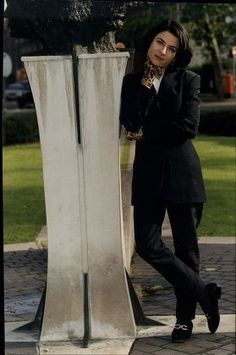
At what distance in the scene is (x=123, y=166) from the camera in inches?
191

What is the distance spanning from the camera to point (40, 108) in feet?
14.5

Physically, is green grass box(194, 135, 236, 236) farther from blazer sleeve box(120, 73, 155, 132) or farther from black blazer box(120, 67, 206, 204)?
blazer sleeve box(120, 73, 155, 132)

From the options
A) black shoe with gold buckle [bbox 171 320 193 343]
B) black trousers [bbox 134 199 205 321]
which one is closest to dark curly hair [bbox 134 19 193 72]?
black trousers [bbox 134 199 205 321]

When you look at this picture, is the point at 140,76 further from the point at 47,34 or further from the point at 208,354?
the point at 208,354

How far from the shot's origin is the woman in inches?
158

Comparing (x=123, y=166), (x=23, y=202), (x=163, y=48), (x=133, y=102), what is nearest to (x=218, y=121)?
(x=123, y=166)

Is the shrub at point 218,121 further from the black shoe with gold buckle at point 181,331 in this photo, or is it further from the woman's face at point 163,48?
the black shoe with gold buckle at point 181,331

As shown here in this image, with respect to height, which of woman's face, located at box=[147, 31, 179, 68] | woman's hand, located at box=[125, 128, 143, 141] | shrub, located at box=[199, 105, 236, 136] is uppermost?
woman's face, located at box=[147, 31, 179, 68]

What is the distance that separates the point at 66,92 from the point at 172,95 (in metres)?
0.70

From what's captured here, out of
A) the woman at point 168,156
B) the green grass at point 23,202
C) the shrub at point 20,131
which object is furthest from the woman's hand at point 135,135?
the shrub at point 20,131

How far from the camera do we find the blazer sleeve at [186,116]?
13.2 ft

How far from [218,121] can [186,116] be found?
1.72 meters

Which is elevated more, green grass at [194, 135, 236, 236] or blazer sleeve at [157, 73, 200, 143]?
blazer sleeve at [157, 73, 200, 143]

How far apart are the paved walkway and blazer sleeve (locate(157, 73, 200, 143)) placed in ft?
3.24
